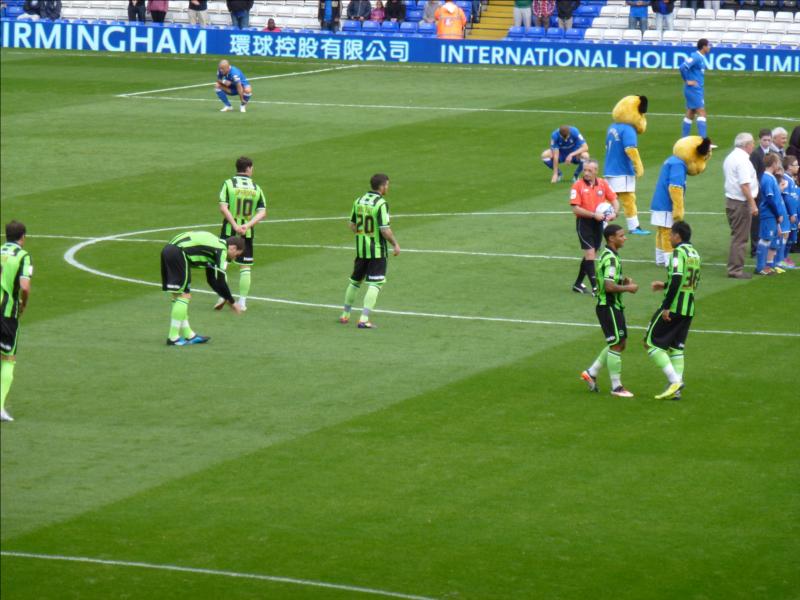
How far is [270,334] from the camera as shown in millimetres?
21250

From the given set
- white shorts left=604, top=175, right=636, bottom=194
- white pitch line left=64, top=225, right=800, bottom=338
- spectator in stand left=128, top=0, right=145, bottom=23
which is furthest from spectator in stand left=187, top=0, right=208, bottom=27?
white shorts left=604, top=175, right=636, bottom=194

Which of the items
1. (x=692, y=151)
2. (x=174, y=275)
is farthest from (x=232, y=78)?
(x=174, y=275)

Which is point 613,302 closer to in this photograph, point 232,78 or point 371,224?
point 371,224

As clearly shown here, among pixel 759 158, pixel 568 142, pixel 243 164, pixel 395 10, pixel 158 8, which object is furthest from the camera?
pixel 158 8

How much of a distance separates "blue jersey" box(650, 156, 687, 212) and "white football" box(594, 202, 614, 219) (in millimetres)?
1779

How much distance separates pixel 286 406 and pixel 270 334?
3.64 meters

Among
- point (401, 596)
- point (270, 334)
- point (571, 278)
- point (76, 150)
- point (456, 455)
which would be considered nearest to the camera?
point (401, 596)

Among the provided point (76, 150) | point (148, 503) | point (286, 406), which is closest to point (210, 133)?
point (76, 150)

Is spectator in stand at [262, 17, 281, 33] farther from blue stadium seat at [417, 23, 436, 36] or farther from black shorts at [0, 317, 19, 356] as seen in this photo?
black shorts at [0, 317, 19, 356]

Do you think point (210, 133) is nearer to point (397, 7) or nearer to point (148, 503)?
point (397, 7)

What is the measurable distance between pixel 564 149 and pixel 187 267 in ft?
47.4

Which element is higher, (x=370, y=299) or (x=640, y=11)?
(x=640, y=11)

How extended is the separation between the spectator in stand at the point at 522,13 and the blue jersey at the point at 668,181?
97.5 ft

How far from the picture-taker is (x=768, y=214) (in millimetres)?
24797
